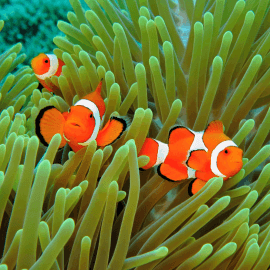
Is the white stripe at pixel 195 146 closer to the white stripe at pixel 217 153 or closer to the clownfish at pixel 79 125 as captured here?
the white stripe at pixel 217 153

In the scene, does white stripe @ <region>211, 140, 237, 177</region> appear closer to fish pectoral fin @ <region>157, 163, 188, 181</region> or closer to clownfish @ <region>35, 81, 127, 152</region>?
fish pectoral fin @ <region>157, 163, 188, 181</region>

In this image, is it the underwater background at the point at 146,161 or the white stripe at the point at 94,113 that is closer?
the underwater background at the point at 146,161

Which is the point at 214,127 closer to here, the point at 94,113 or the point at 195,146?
the point at 195,146

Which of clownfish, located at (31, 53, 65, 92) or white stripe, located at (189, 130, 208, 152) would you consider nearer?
white stripe, located at (189, 130, 208, 152)

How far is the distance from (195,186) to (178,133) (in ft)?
0.42

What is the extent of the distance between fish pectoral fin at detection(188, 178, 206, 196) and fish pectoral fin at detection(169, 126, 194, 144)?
11cm

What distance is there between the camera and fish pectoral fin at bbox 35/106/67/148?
77cm

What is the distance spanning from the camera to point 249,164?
0.75 metres

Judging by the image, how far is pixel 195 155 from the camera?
74 cm

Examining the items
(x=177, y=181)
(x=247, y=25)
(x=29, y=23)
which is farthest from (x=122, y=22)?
(x=29, y=23)

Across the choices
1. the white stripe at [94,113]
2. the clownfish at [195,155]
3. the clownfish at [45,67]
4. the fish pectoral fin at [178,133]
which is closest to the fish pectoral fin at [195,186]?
the clownfish at [195,155]

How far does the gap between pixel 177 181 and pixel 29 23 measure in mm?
1691

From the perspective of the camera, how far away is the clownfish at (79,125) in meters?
0.73

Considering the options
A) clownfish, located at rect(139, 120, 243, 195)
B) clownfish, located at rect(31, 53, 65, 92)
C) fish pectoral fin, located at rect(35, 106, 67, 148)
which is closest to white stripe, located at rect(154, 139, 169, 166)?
clownfish, located at rect(139, 120, 243, 195)
